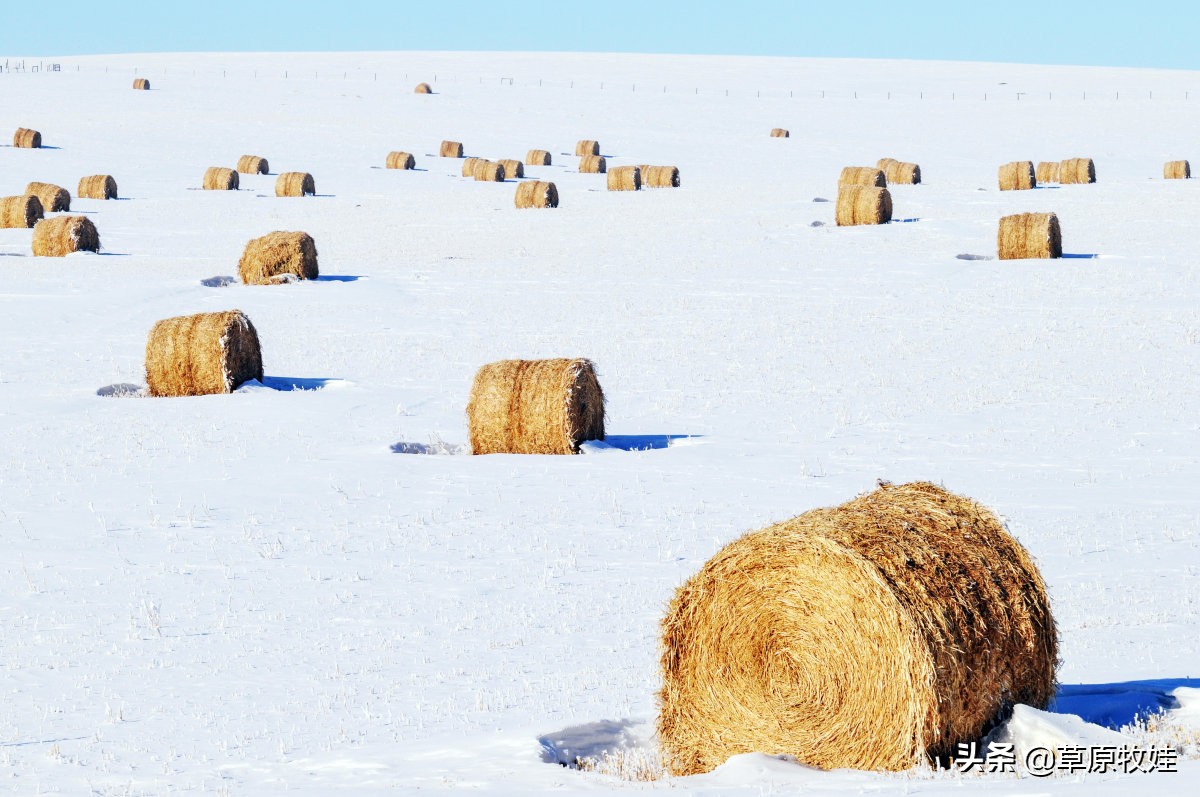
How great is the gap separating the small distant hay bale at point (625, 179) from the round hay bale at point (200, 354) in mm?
29932

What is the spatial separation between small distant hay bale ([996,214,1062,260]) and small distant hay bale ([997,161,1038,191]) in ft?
46.5

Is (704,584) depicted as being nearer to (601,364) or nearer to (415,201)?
(601,364)

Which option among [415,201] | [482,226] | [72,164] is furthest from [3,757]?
[72,164]

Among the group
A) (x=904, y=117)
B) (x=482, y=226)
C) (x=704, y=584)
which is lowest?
(x=704, y=584)

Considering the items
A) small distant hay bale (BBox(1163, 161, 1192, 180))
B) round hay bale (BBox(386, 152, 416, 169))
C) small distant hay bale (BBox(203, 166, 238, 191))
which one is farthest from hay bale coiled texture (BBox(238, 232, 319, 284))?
small distant hay bale (BBox(1163, 161, 1192, 180))

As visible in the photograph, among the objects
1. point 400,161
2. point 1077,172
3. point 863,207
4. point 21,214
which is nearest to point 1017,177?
point 1077,172

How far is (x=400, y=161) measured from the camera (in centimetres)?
5403

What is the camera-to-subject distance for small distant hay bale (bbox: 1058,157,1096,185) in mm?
45562

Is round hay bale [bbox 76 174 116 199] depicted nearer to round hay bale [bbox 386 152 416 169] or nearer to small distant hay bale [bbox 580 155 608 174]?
round hay bale [bbox 386 152 416 169]

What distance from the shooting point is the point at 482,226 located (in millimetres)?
37281

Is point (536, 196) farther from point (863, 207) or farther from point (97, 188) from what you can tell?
point (97, 188)

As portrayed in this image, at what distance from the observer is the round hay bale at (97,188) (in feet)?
142

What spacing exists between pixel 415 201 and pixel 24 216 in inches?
452

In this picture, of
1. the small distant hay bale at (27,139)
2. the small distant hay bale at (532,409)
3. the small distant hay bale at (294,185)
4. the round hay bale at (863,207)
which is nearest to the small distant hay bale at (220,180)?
the small distant hay bale at (294,185)
